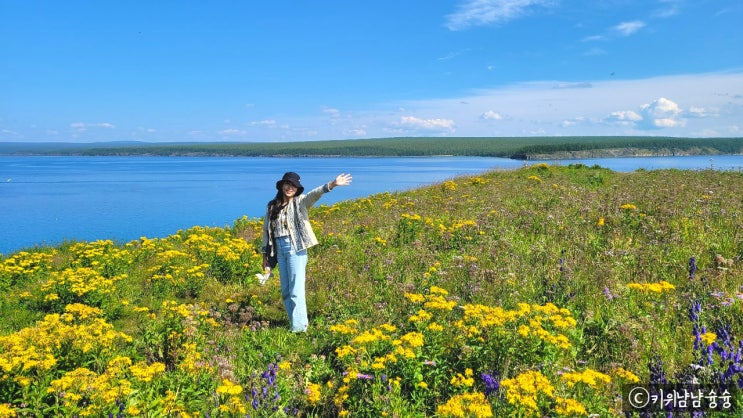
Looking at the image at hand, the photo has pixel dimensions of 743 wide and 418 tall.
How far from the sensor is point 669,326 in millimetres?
5496

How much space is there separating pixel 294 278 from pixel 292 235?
2.27 ft

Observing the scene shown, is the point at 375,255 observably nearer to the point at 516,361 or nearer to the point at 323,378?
the point at 323,378

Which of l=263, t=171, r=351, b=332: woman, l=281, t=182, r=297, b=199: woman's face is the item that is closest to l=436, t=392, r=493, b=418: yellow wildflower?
l=263, t=171, r=351, b=332: woman

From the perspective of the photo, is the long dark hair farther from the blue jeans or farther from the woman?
the blue jeans

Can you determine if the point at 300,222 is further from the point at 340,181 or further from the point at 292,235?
the point at 340,181

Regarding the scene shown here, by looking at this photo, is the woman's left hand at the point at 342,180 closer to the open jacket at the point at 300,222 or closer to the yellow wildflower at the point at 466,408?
the open jacket at the point at 300,222

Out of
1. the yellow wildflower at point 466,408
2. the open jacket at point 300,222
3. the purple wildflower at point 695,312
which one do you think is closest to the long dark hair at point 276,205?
the open jacket at point 300,222

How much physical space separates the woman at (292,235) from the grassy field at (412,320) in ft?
1.48

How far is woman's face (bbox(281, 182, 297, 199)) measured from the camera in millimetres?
6988

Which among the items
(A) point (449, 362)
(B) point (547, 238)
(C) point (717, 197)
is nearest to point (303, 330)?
(A) point (449, 362)

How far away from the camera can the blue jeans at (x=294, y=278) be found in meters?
6.98

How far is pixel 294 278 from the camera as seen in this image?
7.02 m

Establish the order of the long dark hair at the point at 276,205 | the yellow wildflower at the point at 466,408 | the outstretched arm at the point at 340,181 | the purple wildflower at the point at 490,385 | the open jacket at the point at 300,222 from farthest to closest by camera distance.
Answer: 1. the long dark hair at the point at 276,205
2. the open jacket at the point at 300,222
3. the outstretched arm at the point at 340,181
4. the purple wildflower at the point at 490,385
5. the yellow wildflower at the point at 466,408

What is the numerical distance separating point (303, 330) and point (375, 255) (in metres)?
3.31
